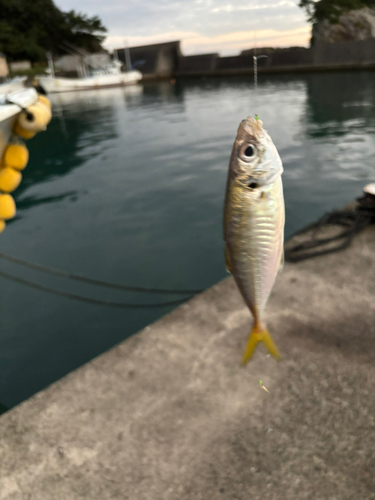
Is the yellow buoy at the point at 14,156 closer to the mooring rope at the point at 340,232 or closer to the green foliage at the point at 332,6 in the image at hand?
the mooring rope at the point at 340,232

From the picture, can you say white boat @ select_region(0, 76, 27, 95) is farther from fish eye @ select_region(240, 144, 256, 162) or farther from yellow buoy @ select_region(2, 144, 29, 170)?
fish eye @ select_region(240, 144, 256, 162)

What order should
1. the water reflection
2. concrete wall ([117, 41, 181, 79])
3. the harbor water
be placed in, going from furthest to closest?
concrete wall ([117, 41, 181, 79]) < the water reflection < the harbor water

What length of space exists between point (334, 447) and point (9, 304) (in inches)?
240

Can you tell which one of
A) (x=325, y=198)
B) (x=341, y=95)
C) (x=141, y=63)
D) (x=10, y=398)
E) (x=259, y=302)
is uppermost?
(x=141, y=63)

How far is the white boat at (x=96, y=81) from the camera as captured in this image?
181ft

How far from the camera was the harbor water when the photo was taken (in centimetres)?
612

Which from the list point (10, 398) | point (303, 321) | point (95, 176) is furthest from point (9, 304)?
point (95, 176)

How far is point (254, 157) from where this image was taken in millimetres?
1664

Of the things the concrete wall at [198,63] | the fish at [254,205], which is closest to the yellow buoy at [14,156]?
the fish at [254,205]

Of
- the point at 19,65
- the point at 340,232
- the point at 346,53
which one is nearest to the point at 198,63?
Result: the point at 346,53

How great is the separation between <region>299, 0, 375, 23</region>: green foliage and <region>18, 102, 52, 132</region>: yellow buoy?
6540cm

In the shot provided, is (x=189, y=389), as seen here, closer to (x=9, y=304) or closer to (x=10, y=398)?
(x=10, y=398)

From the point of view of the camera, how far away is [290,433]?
9.05 feet

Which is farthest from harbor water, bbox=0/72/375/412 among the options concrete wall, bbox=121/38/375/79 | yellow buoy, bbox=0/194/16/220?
concrete wall, bbox=121/38/375/79
